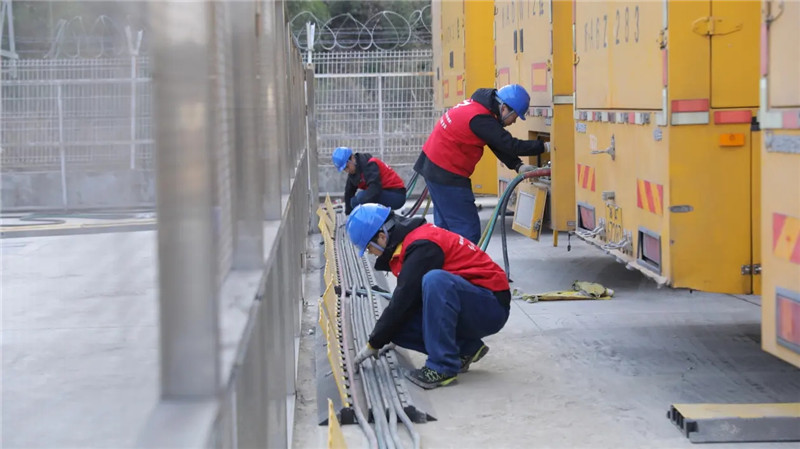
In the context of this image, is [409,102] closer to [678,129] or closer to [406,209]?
[406,209]

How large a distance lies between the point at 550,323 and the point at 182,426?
6211 mm

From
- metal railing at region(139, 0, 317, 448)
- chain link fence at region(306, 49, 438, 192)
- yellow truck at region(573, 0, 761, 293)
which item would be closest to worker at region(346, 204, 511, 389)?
→ yellow truck at region(573, 0, 761, 293)

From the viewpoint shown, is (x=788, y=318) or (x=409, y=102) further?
(x=409, y=102)

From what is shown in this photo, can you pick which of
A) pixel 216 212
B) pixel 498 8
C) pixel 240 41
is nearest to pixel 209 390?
pixel 216 212

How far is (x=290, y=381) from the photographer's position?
5.46 metres

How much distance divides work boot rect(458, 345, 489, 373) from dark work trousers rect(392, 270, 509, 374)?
12cm

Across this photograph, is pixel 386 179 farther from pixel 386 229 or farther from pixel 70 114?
pixel 70 114

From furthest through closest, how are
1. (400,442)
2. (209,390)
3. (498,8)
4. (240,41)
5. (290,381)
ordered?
(498,8) < (290,381) < (400,442) < (240,41) < (209,390)

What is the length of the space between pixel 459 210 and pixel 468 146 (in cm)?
51

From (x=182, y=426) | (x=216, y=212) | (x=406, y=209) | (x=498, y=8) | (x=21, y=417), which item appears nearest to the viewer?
(x=21, y=417)

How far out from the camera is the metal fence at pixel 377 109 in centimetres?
2067

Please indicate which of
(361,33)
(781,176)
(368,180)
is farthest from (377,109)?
(781,176)

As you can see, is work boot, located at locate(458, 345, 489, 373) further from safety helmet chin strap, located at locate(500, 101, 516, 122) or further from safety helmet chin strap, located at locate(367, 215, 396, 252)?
safety helmet chin strap, located at locate(500, 101, 516, 122)

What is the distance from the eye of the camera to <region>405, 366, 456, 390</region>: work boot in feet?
19.4
